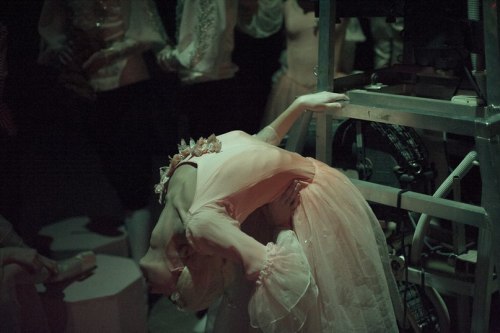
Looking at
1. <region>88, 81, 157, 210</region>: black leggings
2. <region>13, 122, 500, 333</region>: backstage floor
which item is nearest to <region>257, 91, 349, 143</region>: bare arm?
<region>88, 81, 157, 210</region>: black leggings

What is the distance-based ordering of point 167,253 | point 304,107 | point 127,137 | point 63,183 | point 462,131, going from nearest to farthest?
point 167,253
point 462,131
point 304,107
point 127,137
point 63,183

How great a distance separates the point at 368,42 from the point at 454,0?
193cm

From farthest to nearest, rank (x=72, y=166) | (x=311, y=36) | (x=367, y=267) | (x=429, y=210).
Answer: (x=72, y=166) < (x=311, y=36) < (x=429, y=210) < (x=367, y=267)

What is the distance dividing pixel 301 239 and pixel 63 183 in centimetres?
250

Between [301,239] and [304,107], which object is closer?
[301,239]

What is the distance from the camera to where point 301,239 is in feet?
5.39

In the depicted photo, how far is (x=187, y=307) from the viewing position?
1669mm

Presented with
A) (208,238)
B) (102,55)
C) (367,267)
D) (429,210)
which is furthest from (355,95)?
(102,55)

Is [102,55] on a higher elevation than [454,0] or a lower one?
lower

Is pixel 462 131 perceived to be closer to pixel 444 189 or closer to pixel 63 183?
pixel 444 189

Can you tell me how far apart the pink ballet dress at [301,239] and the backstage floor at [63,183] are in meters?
1.61

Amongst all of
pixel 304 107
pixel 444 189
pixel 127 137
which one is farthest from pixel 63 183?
pixel 444 189

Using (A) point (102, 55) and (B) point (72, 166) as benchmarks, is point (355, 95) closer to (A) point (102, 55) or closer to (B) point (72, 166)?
(A) point (102, 55)

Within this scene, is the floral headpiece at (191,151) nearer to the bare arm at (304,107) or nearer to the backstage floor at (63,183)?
the bare arm at (304,107)
